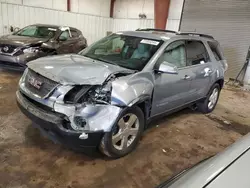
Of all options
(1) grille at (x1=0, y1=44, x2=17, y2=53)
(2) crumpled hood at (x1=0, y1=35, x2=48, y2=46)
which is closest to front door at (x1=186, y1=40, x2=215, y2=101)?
(2) crumpled hood at (x1=0, y1=35, x2=48, y2=46)

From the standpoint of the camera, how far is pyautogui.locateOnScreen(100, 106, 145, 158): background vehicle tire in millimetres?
2469

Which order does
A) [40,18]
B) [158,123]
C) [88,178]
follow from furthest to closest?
[40,18], [158,123], [88,178]

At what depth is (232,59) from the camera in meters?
8.09

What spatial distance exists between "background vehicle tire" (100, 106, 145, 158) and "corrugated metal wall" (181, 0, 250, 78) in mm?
6619

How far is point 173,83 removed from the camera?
3184 mm

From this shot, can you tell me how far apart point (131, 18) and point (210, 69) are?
9.17m

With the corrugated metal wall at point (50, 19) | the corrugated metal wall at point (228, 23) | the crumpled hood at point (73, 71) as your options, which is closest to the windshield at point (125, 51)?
the crumpled hood at point (73, 71)

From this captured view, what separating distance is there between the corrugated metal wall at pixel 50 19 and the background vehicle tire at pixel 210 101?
8.58 metres

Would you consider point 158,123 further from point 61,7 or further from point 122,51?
point 61,7

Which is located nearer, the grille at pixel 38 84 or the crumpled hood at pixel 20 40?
the grille at pixel 38 84

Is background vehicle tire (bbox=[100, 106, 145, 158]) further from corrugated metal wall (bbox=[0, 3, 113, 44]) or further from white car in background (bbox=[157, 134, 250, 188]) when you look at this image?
corrugated metal wall (bbox=[0, 3, 113, 44])

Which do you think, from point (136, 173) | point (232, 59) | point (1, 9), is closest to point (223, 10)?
point (232, 59)

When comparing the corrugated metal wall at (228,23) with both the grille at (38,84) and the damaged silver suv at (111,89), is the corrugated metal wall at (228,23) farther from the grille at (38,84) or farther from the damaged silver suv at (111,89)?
the grille at (38,84)

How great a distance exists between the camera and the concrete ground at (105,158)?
233cm
